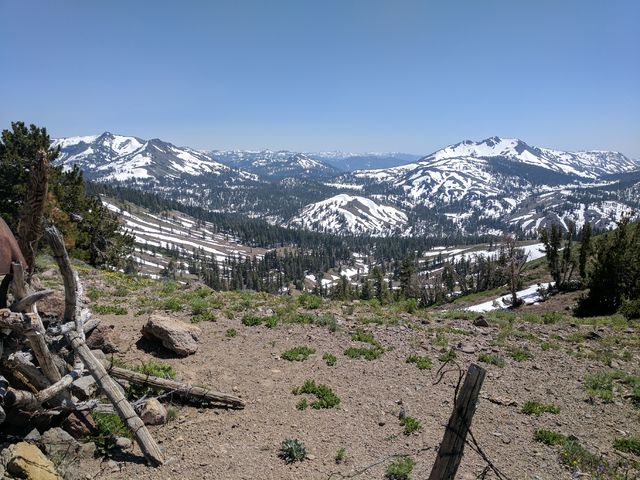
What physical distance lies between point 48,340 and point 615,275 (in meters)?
38.2

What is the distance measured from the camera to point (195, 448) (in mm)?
8844

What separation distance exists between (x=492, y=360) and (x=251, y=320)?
1014 centimetres

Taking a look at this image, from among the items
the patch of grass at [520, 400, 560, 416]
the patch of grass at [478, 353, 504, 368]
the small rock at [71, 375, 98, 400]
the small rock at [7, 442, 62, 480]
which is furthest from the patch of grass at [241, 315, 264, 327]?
the patch of grass at [520, 400, 560, 416]

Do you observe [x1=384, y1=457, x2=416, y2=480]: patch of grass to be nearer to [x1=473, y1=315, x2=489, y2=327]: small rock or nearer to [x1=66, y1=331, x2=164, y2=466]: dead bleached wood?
[x1=66, y1=331, x2=164, y2=466]: dead bleached wood

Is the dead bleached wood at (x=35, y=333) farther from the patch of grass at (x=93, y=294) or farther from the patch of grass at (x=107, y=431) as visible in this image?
the patch of grass at (x=93, y=294)

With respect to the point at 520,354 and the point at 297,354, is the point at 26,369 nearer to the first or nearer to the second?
the point at 297,354

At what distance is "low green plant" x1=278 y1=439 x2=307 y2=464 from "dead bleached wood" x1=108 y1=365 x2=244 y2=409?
2.24m

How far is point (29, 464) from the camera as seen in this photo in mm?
6504

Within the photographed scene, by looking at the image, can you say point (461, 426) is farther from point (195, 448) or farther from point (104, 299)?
point (104, 299)

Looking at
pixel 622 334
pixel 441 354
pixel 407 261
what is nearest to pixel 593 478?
pixel 441 354

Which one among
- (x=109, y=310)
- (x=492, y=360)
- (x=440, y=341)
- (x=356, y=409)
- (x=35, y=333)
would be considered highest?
(x=35, y=333)

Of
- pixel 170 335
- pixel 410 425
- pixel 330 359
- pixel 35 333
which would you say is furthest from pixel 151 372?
pixel 410 425

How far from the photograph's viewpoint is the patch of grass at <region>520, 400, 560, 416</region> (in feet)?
37.2

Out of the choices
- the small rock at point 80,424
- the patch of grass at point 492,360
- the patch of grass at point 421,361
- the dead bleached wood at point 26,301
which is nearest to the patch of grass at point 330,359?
the patch of grass at point 421,361
